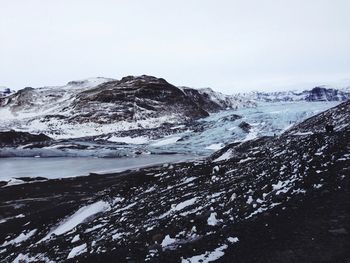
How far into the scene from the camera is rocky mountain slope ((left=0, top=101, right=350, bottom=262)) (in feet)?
20.8

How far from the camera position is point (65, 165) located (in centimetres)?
2611

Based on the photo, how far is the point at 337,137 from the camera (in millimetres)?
13914

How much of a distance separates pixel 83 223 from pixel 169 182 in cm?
405

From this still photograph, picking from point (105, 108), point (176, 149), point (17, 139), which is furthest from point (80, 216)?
point (105, 108)

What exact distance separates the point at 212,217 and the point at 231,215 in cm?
39

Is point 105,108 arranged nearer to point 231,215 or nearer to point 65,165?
point 65,165

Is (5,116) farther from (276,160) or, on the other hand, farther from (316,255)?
(316,255)

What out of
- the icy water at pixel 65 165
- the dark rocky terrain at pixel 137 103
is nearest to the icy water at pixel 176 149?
the icy water at pixel 65 165

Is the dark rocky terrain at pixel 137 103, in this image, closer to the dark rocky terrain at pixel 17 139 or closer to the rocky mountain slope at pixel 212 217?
the dark rocky terrain at pixel 17 139

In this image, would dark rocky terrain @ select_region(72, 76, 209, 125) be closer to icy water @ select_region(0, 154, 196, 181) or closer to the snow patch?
icy water @ select_region(0, 154, 196, 181)

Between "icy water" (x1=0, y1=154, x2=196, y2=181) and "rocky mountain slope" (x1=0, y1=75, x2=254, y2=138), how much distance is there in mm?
20285

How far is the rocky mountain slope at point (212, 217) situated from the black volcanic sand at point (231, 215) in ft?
0.08

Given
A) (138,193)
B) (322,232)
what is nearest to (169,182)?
(138,193)

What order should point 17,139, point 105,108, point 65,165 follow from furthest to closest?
1. point 105,108
2. point 17,139
3. point 65,165
